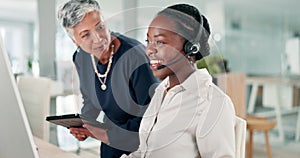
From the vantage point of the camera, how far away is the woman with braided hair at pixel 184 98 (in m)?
0.90

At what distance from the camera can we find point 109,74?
1.02 meters

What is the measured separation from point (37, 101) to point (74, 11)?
0.96 metres

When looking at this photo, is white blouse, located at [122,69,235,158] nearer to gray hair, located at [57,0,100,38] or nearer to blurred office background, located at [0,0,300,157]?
gray hair, located at [57,0,100,38]

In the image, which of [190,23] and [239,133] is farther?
[239,133]

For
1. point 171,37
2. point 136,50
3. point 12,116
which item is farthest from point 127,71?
point 12,116

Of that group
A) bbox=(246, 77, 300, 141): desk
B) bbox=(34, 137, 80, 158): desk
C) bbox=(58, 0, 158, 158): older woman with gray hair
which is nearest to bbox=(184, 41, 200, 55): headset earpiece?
bbox=(58, 0, 158, 158): older woman with gray hair

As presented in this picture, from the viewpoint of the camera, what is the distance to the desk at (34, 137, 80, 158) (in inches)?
54.8

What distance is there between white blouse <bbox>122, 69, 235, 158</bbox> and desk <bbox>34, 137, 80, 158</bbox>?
20.2 inches

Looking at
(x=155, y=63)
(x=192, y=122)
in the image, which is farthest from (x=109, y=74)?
(x=192, y=122)

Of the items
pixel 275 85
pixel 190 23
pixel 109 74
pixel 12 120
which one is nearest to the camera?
pixel 12 120

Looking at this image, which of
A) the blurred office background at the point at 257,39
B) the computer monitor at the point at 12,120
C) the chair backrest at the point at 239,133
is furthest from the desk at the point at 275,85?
the computer monitor at the point at 12,120

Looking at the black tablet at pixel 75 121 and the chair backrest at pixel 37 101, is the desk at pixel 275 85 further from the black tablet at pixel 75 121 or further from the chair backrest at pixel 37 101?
the black tablet at pixel 75 121

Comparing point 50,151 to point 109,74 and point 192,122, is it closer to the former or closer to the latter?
point 109,74

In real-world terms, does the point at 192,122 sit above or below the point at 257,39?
below
